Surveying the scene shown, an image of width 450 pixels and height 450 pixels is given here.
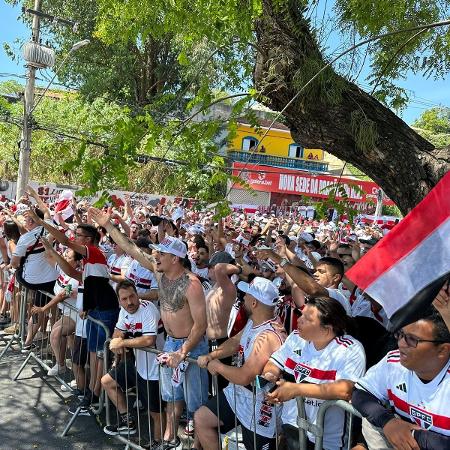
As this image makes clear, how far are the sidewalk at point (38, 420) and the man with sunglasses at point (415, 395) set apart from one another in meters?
3.15

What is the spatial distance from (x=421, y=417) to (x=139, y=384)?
3040 mm

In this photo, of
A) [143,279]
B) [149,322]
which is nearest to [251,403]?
[149,322]

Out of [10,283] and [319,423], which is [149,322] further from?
[10,283]

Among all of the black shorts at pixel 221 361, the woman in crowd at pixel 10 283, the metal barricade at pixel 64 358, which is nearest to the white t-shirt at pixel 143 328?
the metal barricade at pixel 64 358

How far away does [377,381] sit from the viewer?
293 centimetres

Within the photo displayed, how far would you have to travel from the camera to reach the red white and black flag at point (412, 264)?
2434mm

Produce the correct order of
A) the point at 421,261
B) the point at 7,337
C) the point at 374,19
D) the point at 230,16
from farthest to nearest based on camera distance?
the point at 7,337
the point at 374,19
the point at 230,16
the point at 421,261

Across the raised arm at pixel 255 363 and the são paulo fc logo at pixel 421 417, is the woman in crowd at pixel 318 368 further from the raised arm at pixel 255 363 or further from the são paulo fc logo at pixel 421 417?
the são paulo fc logo at pixel 421 417

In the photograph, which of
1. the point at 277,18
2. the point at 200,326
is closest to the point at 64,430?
the point at 200,326

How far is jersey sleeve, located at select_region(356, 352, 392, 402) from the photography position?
290cm

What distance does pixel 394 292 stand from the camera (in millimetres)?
2545

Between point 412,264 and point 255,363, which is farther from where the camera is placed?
point 255,363

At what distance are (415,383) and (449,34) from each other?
371 centimetres

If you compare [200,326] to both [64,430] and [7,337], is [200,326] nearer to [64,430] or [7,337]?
[64,430]
